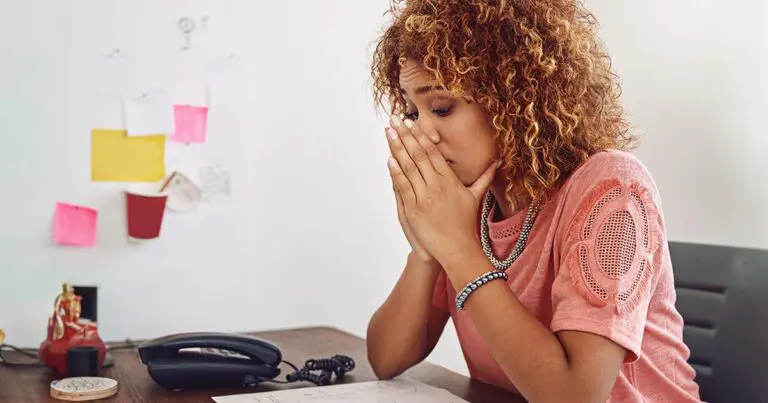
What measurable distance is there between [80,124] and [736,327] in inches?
50.0

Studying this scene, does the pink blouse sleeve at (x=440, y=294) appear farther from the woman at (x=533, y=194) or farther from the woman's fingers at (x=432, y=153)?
the woman's fingers at (x=432, y=153)

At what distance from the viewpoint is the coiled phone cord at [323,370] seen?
126cm

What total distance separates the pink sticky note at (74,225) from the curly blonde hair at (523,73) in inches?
33.7

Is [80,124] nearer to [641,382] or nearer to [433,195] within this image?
[433,195]

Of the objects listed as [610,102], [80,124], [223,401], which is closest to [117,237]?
[80,124]

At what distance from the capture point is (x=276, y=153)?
75.7 inches

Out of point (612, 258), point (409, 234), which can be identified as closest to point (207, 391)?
point (409, 234)

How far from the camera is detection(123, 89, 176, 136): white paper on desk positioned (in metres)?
1.73

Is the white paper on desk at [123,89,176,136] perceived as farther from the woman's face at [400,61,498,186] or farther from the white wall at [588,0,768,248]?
the white wall at [588,0,768,248]

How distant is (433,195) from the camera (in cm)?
115

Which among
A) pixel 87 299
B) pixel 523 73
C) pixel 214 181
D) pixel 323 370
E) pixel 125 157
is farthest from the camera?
pixel 214 181

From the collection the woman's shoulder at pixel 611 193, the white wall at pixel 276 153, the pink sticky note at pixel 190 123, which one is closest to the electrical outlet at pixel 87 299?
the white wall at pixel 276 153

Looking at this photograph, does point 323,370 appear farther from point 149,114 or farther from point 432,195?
point 149,114

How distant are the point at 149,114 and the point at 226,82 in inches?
7.5
